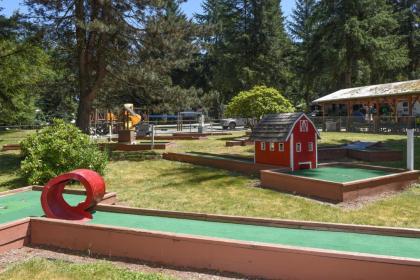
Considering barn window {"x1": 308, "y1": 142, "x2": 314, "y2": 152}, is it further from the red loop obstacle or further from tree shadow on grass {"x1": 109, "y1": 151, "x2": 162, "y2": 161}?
the red loop obstacle

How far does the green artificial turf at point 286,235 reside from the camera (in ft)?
18.8

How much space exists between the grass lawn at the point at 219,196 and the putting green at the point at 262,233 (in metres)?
1.86

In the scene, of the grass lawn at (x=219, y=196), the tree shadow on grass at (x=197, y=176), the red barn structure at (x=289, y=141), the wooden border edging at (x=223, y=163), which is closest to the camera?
the grass lawn at (x=219, y=196)

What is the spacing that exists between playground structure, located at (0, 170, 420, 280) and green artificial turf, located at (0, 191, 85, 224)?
53mm

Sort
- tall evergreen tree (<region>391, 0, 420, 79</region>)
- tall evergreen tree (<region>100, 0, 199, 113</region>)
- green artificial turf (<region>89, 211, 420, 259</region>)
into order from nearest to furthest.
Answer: green artificial turf (<region>89, 211, 420, 259</region>)
tall evergreen tree (<region>100, 0, 199, 113</region>)
tall evergreen tree (<region>391, 0, 420, 79</region>)

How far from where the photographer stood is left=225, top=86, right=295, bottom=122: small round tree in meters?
22.5

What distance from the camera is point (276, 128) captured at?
1312cm

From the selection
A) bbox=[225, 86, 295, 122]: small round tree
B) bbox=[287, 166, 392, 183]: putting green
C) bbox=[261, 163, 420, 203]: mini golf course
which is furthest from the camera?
bbox=[225, 86, 295, 122]: small round tree

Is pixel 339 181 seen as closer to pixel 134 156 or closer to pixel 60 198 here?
pixel 60 198

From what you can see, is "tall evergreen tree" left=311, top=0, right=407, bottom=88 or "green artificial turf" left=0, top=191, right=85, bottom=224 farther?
"tall evergreen tree" left=311, top=0, right=407, bottom=88

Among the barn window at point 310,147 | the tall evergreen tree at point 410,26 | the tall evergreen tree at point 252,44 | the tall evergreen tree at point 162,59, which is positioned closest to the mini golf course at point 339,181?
the barn window at point 310,147

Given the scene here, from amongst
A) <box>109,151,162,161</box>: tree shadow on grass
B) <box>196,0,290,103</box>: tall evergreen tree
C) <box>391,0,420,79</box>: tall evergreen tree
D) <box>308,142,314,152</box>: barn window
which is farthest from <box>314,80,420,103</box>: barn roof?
<box>109,151,162,161</box>: tree shadow on grass

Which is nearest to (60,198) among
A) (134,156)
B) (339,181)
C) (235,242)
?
(235,242)

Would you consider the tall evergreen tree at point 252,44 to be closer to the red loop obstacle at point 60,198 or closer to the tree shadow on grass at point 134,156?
the tree shadow on grass at point 134,156
